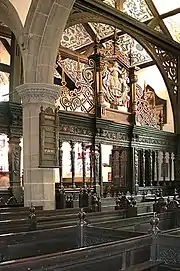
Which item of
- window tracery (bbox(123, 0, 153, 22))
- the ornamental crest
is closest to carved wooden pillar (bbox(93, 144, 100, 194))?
the ornamental crest

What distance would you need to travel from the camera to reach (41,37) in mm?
7605

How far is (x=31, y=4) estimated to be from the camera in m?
7.61

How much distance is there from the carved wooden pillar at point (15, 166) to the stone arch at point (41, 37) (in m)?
1.85

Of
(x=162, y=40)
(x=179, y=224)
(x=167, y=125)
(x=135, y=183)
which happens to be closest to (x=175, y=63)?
(x=162, y=40)

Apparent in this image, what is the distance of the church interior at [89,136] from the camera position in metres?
3.63

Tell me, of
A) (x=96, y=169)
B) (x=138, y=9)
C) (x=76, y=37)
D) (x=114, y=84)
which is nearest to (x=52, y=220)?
(x=96, y=169)

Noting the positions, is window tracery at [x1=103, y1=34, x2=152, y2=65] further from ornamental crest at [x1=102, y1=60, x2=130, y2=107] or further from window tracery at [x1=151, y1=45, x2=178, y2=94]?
ornamental crest at [x1=102, y1=60, x2=130, y2=107]

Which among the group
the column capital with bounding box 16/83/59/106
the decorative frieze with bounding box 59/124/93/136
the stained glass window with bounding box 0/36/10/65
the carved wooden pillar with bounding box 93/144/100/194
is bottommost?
the carved wooden pillar with bounding box 93/144/100/194

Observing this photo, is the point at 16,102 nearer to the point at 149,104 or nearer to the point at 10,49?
the point at 10,49

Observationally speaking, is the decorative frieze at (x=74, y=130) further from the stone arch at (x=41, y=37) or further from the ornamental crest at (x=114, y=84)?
the stone arch at (x=41, y=37)

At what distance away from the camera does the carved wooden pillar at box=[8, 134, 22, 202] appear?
8.80 m

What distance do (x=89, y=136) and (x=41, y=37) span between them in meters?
3.28

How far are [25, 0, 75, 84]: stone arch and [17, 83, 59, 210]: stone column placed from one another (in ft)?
0.69

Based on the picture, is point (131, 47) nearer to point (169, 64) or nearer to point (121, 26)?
point (169, 64)
